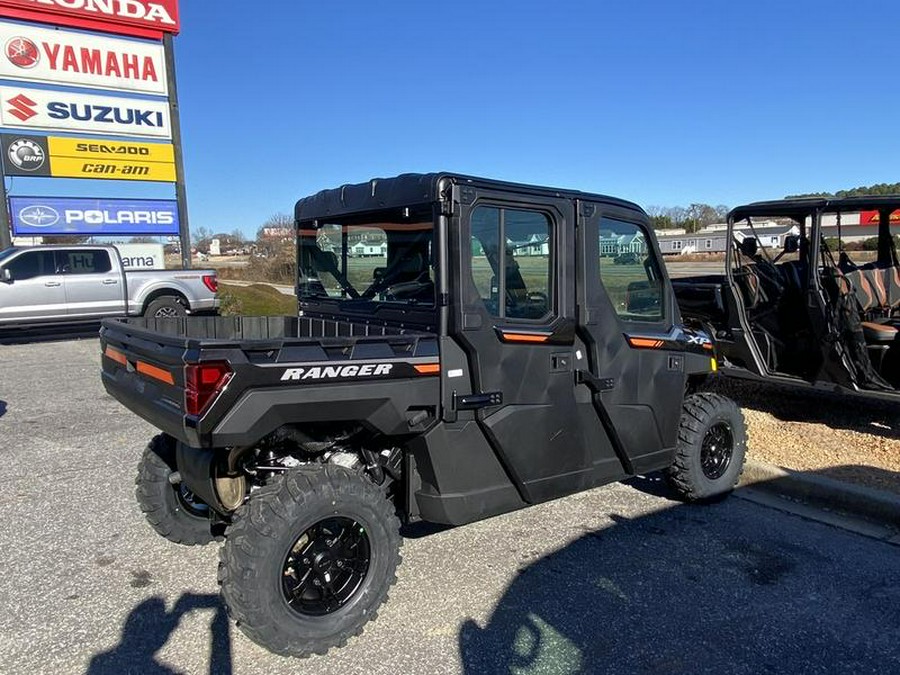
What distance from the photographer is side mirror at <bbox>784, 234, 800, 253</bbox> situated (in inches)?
273

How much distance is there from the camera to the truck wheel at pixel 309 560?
2.98 m

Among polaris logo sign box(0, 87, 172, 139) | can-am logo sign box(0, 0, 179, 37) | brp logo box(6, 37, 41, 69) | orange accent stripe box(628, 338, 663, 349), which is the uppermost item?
can-am logo sign box(0, 0, 179, 37)

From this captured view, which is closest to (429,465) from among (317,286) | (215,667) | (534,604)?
(534,604)

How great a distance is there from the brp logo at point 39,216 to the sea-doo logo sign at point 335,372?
14.7 meters

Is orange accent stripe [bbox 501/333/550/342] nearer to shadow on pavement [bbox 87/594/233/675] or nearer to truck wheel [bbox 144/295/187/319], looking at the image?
shadow on pavement [bbox 87/594/233/675]

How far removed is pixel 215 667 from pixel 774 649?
8.08 feet

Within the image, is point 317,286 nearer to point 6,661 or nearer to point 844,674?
point 6,661

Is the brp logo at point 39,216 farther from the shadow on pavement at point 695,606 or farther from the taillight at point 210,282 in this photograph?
the shadow on pavement at point 695,606

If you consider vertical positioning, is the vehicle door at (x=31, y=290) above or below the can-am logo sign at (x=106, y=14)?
below

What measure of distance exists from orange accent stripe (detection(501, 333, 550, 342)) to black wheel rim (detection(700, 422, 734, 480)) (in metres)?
1.84

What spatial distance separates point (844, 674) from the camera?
2977 mm

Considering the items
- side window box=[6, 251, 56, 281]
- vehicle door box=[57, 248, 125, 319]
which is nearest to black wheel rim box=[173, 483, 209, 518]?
Result: vehicle door box=[57, 248, 125, 319]

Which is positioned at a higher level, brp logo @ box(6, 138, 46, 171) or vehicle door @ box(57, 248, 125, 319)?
brp logo @ box(6, 138, 46, 171)

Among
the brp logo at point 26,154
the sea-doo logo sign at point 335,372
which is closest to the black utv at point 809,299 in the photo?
the sea-doo logo sign at point 335,372
